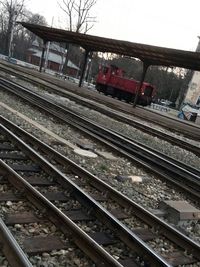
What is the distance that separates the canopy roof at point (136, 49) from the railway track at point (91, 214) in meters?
14.1

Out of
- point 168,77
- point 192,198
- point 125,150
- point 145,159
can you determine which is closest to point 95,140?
point 125,150

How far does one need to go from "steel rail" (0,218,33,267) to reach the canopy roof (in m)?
17.1

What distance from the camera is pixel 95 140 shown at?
12.1 metres

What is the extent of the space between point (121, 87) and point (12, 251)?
34.8 meters

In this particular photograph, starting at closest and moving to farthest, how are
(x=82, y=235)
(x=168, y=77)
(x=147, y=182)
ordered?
(x=82, y=235) < (x=147, y=182) < (x=168, y=77)

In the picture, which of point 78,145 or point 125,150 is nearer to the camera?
point 78,145

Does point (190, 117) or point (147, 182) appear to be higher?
point (147, 182)

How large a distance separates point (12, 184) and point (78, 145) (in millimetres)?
4549

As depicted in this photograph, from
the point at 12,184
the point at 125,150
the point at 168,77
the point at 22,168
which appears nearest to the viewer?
the point at 12,184

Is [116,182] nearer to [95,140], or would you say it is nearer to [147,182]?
[147,182]

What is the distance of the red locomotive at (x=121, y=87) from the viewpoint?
123 feet

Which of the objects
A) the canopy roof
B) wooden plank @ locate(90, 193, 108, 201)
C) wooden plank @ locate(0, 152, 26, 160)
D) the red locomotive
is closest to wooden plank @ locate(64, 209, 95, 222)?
wooden plank @ locate(90, 193, 108, 201)

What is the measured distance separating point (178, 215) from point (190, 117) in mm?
28569

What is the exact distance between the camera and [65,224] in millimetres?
5199
